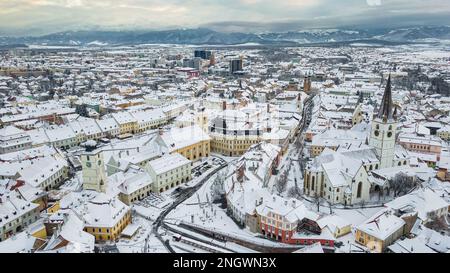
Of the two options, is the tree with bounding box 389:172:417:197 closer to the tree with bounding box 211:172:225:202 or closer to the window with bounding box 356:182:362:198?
the window with bounding box 356:182:362:198

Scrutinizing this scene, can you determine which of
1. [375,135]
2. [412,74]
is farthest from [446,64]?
[375,135]

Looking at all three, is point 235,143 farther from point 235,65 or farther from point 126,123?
point 235,65

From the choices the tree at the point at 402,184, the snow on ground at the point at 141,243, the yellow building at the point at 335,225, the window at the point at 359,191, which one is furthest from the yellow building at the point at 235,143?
the yellow building at the point at 335,225

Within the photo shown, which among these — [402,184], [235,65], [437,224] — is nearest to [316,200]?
[402,184]

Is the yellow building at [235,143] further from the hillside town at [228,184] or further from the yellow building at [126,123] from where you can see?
the yellow building at [126,123]

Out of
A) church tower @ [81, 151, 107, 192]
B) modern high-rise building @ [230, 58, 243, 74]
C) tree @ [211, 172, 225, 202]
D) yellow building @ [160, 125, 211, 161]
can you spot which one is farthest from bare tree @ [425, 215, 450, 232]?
modern high-rise building @ [230, 58, 243, 74]
